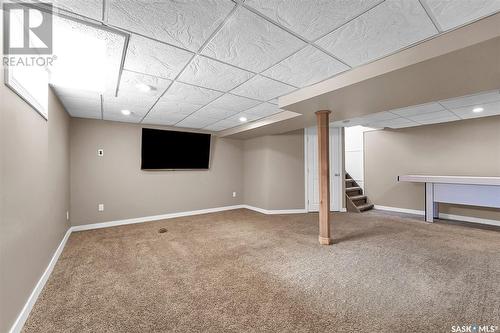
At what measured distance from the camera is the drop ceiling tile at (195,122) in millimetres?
4383


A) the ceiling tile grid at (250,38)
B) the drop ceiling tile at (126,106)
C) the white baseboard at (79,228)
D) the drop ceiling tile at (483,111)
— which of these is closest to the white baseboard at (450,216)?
the drop ceiling tile at (483,111)

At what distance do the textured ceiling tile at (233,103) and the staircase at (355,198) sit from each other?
13.0 ft

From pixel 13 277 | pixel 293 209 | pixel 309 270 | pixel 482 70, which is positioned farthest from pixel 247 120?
pixel 13 277

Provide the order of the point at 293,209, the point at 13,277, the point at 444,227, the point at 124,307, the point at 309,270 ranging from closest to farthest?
the point at 13,277, the point at 124,307, the point at 309,270, the point at 444,227, the point at 293,209

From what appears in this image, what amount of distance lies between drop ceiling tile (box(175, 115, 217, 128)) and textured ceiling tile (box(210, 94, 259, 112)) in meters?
0.92

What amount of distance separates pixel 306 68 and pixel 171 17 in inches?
53.7

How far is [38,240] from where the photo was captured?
205 centimetres

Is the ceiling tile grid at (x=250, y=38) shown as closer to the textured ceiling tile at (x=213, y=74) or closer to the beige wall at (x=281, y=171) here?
the textured ceiling tile at (x=213, y=74)

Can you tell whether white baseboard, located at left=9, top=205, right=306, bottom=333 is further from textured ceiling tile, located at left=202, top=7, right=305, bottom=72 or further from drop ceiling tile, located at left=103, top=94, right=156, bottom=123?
textured ceiling tile, located at left=202, top=7, right=305, bottom=72

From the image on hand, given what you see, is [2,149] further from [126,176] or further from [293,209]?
[293,209]

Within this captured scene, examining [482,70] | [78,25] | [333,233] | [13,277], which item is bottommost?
[333,233]

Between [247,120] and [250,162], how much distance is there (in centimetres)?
181

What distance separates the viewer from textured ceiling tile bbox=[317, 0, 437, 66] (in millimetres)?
1404

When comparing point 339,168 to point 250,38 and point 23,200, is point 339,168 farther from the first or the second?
point 23,200
